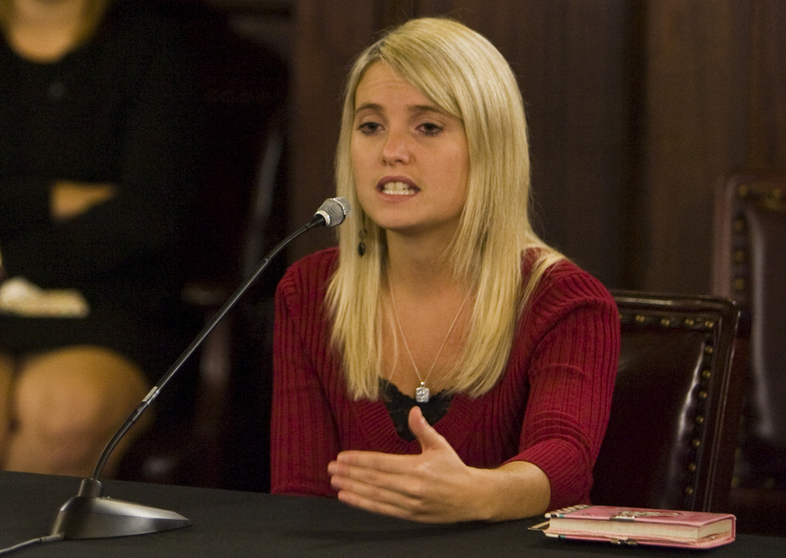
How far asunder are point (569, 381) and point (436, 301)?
30 centimetres

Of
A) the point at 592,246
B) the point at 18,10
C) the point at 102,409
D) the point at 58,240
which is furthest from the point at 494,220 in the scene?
the point at 18,10

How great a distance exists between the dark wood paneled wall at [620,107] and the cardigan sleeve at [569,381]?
0.81 metres

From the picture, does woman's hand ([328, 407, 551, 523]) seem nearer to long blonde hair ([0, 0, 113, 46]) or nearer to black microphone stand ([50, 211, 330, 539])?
black microphone stand ([50, 211, 330, 539])

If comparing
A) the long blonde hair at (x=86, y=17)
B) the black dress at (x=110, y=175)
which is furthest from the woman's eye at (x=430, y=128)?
the long blonde hair at (x=86, y=17)

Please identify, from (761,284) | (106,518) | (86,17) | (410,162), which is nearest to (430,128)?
(410,162)

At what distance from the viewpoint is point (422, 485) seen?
1.02m

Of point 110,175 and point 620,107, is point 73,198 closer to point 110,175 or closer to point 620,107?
point 110,175

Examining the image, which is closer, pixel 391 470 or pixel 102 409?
pixel 391 470

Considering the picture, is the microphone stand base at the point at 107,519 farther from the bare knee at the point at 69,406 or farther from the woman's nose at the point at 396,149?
the bare knee at the point at 69,406

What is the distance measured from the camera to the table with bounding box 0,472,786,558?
36.9 inches

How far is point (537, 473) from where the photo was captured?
1202 mm

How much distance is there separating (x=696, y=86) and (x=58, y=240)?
1478 millimetres

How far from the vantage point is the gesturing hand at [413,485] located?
1.03 metres

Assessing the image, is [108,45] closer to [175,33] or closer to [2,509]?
[175,33]
